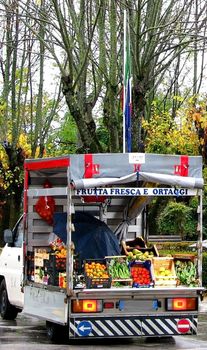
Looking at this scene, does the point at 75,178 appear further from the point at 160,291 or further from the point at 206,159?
the point at 206,159

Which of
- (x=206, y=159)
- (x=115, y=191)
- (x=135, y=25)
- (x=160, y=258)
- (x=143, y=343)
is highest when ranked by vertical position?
(x=135, y=25)

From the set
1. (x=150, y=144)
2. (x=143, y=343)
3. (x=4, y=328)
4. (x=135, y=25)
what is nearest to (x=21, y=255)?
(x=4, y=328)

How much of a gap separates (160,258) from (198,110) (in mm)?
14881

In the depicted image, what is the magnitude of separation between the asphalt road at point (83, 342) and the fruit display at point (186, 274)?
2.90 feet

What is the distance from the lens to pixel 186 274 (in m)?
13.1

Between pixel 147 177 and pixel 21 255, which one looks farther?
pixel 21 255

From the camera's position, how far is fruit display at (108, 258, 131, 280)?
41.4ft

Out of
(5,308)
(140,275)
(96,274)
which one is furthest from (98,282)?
(5,308)

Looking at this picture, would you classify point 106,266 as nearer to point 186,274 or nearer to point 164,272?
point 164,272

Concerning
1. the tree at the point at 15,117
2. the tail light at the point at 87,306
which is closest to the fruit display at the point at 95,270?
the tail light at the point at 87,306

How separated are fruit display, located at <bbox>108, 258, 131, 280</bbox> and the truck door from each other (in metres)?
2.49

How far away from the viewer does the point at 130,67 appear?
67.5 ft

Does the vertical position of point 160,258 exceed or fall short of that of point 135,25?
it falls short

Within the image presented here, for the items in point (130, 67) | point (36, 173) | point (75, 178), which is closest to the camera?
point (75, 178)
